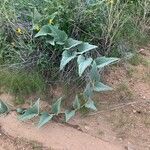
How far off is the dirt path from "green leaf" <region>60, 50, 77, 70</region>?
0.50 meters

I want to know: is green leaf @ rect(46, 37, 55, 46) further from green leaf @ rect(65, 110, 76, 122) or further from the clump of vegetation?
green leaf @ rect(65, 110, 76, 122)

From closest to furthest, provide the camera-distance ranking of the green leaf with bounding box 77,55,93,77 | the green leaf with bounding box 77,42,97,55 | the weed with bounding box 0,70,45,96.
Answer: the green leaf with bounding box 77,55,93,77 < the green leaf with bounding box 77,42,97,55 < the weed with bounding box 0,70,45,96

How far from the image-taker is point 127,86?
155 inches

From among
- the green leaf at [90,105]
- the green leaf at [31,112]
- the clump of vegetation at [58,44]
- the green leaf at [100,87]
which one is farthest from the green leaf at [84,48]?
the green leaf at [31,112]

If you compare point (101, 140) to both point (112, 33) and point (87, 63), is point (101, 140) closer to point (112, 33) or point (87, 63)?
point (87, 63)

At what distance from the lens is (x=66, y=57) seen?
12.0 feet

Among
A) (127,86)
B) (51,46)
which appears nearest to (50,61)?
(51,46)

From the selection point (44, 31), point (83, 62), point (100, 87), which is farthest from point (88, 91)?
point (44, 31)

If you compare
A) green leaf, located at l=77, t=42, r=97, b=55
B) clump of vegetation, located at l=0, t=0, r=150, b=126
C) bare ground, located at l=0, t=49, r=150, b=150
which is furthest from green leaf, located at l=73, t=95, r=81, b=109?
green leaf, located at l=77, t=42, r=97, b=55

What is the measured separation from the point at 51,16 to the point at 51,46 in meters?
0.25

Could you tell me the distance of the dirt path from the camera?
11.6ft

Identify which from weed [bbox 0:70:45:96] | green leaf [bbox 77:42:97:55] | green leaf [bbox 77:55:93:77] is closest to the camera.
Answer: green leaf [bbox 77:55:93:77]

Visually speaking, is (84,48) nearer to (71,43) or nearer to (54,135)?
(71,43)

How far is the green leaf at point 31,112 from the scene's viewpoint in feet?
11.8
